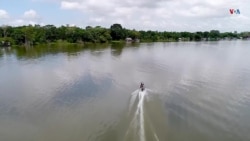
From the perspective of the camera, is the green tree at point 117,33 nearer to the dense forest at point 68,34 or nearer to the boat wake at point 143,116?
the dense forest at point 68,34

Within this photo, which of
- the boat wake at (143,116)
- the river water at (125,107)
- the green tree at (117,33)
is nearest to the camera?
the boat wake at (143,116)

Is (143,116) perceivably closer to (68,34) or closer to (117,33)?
(68,34)

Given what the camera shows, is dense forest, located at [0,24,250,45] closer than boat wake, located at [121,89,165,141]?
No

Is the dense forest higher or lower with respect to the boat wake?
higher

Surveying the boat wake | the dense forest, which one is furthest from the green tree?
the boat wake

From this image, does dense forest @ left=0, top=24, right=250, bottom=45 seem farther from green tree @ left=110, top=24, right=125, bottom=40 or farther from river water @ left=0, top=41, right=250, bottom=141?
river water @ left=0, top=41, right=250, bottom=141

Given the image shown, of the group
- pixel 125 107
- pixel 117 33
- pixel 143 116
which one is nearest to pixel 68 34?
pixel 117 33

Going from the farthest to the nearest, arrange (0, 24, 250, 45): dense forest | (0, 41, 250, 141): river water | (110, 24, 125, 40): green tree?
(110, 24, 125, 40): green tree
(0, 24, 250, 45): dense forest
(0, 41, 250, 141): river water

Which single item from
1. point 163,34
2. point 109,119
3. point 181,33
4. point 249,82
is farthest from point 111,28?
point 109,119

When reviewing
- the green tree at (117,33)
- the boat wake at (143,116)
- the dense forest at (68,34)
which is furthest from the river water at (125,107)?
the green tree at (117,33)

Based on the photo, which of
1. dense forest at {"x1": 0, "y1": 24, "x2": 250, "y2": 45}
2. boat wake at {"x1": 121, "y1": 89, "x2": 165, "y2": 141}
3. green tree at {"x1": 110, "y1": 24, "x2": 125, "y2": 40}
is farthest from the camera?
green tree at {"x1": 110, "y1": 24, "x2": 125, "y2": 40}

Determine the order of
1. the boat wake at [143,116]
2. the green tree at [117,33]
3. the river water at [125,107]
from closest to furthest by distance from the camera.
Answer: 1. the boat wake at [143,116]
2. the river water at [125,107]
3. the green tree at [117,33]

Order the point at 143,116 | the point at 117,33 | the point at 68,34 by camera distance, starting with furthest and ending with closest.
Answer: the point at 117,33 → the point at 68,34 → the point at 143,116
